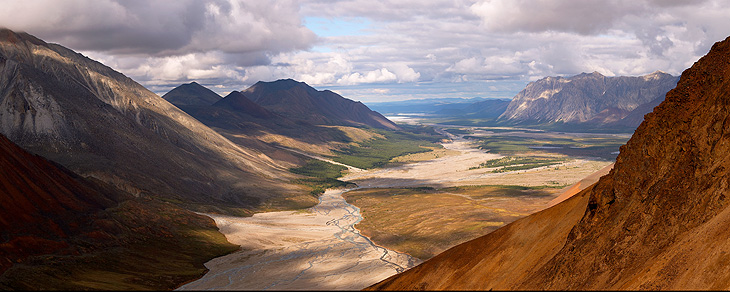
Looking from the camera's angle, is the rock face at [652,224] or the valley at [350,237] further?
the valley at [350,237]

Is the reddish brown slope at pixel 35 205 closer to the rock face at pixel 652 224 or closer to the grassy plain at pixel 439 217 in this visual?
the rock face at pixel 652 224

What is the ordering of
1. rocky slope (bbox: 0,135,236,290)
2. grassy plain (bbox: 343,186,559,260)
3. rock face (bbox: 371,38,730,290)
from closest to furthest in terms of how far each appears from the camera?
1. rock face (bbox: 371,38,730,290)
2. rocky slope (bbox: 0,135,236,290)
3. grassy plain (bbox: 343,186,559,260)

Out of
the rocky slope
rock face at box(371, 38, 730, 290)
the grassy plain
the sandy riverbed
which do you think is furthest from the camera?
the grassy plain

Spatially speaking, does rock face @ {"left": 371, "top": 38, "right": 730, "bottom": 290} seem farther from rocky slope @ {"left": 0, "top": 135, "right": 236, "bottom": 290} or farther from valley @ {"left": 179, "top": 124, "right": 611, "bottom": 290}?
rocky slope @ {"left": 0, "top": 135, "right": 236, "bottom": 290}

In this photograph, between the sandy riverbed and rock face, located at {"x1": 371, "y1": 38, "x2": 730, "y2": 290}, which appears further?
the sandy riverbed

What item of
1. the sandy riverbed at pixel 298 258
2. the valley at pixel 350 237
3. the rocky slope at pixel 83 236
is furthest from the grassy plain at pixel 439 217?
the rocky slope at pixel 83 236

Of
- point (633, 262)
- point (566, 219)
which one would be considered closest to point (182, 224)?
point (566, 219)

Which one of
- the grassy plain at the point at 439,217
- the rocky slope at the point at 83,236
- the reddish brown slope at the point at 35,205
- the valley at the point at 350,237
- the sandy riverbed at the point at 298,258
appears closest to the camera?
the rocky slope at the point at 83,236

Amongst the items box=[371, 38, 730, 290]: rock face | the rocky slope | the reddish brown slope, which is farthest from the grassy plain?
the reddish brown slope
